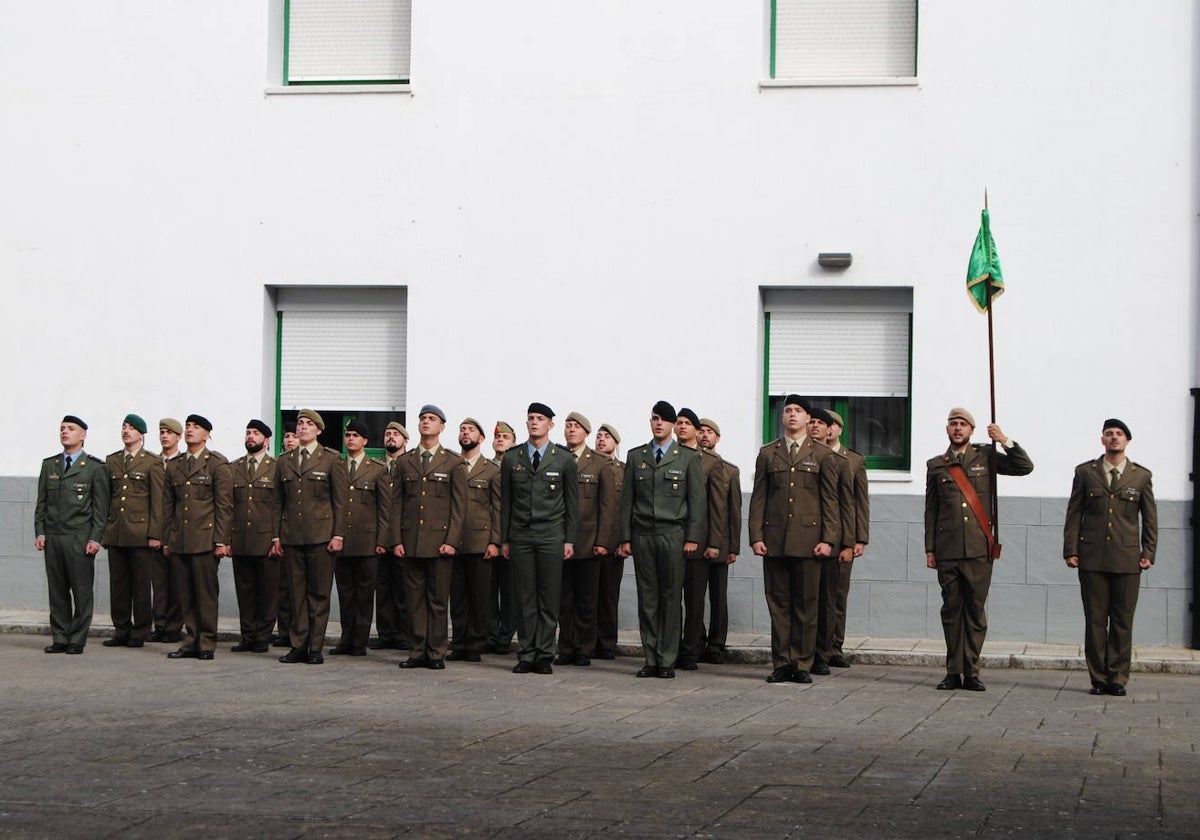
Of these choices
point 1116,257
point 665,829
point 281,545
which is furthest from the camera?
point 1116,257

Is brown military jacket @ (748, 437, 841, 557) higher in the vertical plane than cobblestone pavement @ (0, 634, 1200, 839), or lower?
higher

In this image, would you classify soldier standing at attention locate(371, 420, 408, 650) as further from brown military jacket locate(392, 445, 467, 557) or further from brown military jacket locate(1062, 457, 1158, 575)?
brown military jacket locate(1062, 457, 1158, 575)

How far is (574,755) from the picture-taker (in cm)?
912

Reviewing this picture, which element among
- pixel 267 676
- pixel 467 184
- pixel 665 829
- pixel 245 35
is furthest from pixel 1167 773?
pixel 245 35

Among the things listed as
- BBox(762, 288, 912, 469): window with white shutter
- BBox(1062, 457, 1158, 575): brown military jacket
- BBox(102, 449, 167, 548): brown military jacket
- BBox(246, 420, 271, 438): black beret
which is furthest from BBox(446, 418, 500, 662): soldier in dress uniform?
BBox(1062, 457, 1158, 575): brown military jacket

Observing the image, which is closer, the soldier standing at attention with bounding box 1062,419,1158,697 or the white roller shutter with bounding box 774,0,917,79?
the soldier standing at attention with bounding box 1062,419,1158,697

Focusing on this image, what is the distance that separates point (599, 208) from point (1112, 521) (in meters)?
5.93

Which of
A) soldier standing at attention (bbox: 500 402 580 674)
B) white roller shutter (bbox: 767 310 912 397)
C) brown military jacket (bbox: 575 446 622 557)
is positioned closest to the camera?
soldier standing at attention (bbox: 500 402 580 674)

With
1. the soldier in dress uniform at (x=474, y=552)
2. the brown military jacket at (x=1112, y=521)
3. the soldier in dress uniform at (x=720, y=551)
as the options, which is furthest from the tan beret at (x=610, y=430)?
the brown military jacket at (x=1112, y=521)

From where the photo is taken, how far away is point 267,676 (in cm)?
1288

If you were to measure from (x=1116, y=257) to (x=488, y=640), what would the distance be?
6267 millimetres

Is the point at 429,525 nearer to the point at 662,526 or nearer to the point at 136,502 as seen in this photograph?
the point at 662,526

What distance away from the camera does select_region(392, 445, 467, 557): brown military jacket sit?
13.9 meters

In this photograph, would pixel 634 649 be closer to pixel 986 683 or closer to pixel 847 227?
pixel 986 683
